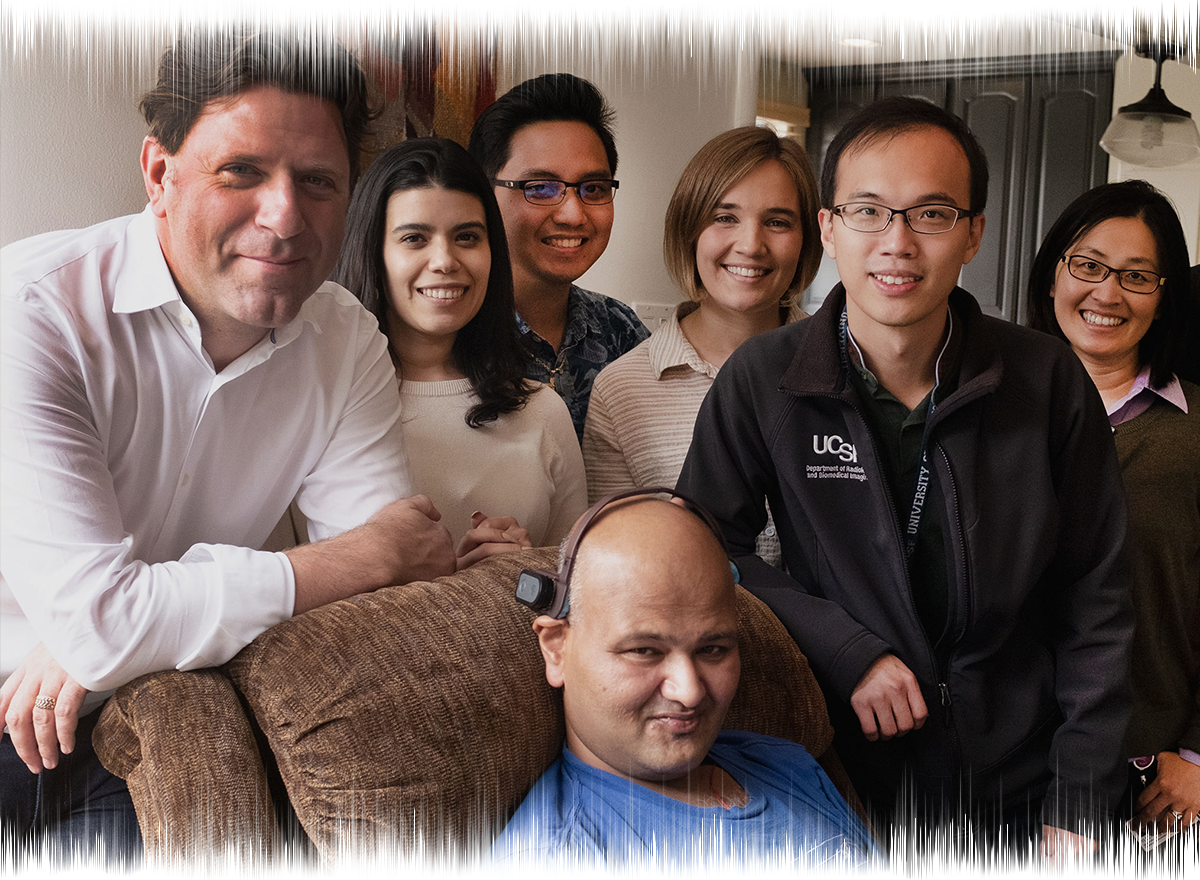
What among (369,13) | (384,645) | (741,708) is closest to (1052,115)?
(369,13)

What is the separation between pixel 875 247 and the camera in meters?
1.58

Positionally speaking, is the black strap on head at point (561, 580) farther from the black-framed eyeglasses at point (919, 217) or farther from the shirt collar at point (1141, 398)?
the shirt collar at point (1141, 398)

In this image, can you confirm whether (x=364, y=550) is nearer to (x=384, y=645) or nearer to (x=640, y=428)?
(x=384, y=645)

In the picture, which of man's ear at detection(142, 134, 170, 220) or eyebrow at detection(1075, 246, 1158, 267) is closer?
man's ear at detection(142, 134, 170, 220)

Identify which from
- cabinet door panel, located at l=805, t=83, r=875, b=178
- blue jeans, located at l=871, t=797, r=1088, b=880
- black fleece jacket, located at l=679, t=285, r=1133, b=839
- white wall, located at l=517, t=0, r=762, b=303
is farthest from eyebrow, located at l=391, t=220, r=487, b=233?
cabinet door panel, located at l=805, t=83, r=875, b=178

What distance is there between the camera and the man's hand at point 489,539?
1686 mm

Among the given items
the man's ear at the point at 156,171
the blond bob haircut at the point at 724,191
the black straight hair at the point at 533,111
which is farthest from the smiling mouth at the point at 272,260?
the blond bob haircut at the point at 724,191

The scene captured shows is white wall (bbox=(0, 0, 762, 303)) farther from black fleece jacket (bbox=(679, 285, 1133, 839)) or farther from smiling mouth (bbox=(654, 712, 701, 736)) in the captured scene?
smiling mouth (bbox=(654, 712, 701, 736))

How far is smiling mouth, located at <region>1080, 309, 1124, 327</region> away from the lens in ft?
7.12

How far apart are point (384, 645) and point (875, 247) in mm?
901

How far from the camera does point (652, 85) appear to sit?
11.6 feet

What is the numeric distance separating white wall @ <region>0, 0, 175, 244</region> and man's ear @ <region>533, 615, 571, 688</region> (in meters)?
1.56

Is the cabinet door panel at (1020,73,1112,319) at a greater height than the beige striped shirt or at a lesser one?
greater

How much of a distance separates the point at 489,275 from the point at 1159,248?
4.46 ft
